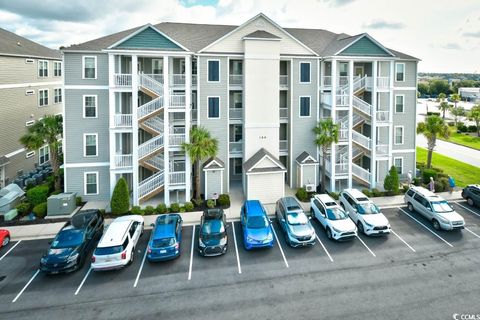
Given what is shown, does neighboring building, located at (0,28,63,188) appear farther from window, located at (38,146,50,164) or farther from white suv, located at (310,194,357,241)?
white suv, located at (310,194,357,241)

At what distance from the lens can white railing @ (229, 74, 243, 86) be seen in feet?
93.7

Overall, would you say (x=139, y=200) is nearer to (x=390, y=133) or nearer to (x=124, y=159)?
(x=124, y=159)

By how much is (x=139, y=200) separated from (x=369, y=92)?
22.4m

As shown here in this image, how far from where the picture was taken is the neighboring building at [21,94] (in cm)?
2912

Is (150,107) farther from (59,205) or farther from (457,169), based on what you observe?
(457,169)

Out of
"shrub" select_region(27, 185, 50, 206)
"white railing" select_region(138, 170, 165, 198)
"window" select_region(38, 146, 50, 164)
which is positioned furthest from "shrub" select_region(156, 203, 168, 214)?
"window" select_region(38, 146, 50, 164)

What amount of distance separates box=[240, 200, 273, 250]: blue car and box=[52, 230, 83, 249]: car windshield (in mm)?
9063

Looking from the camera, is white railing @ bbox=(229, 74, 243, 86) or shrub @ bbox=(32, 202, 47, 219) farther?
white railing @ bbox=(229, 74, 243, 86)

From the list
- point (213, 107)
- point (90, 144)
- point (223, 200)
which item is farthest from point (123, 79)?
point (223, 200)

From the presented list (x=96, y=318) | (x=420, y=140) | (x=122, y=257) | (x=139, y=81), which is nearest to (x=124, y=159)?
(x=139, y=81)

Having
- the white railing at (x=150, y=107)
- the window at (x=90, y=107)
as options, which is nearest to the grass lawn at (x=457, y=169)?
the white railing at (x=150, y=107)

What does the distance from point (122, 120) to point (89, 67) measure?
16.1 feet

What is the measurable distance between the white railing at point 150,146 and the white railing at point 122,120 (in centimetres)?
199

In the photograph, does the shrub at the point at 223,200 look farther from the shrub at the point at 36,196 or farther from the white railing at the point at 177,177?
the shrub at the point at 36,196
